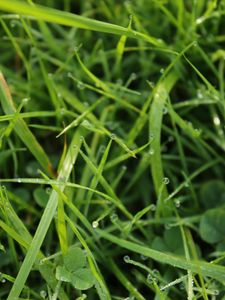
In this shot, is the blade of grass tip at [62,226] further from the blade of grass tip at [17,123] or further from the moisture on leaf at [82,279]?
the blade of grass tip at [17,123]

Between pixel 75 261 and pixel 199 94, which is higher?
pixel 199 94

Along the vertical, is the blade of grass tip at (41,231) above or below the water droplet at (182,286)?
above

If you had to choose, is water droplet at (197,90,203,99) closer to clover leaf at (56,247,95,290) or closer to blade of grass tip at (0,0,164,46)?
blade of grass tip at (0,0,164,46)

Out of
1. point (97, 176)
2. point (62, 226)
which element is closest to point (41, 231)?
point (62, 226)

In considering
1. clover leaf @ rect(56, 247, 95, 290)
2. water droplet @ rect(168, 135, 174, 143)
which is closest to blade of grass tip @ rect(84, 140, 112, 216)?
clover leaf @ rect(56, 247, 95, 290)

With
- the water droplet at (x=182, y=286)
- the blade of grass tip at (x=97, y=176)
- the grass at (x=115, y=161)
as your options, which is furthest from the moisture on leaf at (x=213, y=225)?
the blade of grass tip at (x=97, y=176)

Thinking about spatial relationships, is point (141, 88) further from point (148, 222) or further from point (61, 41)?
point (148, 222)

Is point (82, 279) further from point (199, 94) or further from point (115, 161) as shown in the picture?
point (199, 94)

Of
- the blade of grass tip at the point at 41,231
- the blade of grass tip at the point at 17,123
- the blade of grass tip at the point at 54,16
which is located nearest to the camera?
the blade of grass tip at the point at 54,16
